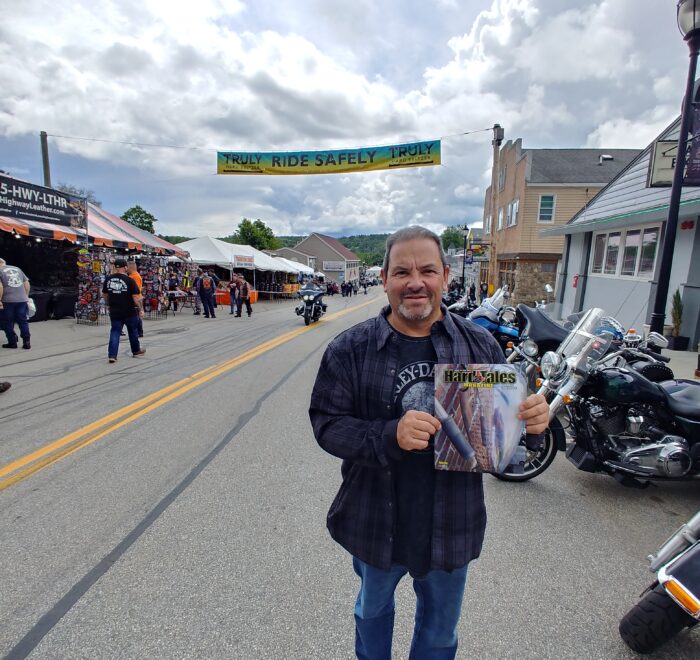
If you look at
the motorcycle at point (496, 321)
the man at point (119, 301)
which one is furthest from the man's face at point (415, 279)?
the man at point (119, 301)

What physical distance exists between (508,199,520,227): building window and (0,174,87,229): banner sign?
68.6ft

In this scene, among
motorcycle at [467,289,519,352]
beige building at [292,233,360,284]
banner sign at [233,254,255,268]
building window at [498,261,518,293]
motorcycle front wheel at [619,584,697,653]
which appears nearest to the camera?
motorcycle front wheel at [619,584,697,653]

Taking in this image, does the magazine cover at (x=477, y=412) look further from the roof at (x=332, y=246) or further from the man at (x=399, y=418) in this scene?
the roof at (x=332, y=246)

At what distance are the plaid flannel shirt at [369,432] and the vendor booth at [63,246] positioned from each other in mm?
13441

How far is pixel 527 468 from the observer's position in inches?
145

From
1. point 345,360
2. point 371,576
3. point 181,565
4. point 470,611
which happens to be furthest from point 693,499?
point 181,565

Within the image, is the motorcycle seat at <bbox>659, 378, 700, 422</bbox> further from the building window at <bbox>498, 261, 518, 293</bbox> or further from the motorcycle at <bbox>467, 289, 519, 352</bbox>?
the building window at <bbox>498, 261, 518, 293</bbox>

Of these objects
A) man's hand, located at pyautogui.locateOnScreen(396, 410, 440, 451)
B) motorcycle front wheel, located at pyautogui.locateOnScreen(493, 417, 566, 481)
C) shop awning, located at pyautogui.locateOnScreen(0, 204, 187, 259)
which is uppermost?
shop awning, located at pyautogui.locateOnScreen(0, 204, 187, 259)

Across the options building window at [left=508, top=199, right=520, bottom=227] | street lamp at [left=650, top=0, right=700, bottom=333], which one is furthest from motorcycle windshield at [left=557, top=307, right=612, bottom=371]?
building window at [left=508, top=199, right=520, bottom=227]

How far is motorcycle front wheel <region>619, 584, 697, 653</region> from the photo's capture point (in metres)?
1.91

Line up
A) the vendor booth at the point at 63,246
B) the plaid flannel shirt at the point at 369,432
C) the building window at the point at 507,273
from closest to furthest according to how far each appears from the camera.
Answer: the plaid flannel shirt at the point at 369,432 → the vendor booth at the point at 63,246 → the building window at the point at 507,273

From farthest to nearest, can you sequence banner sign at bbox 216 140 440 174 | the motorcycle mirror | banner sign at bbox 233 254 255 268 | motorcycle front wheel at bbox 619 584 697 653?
banner sign at bbox 233 254 255 268 → banner sign at bbox 216 140 440 174 → the motorcycle mirror → motorcycle front wheel at bbox 619 584 697 653

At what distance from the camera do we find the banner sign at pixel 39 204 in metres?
11.8

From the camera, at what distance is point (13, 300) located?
8.72m
